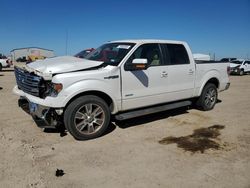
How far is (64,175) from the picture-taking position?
349cm

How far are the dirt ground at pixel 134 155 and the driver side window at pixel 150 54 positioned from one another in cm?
146

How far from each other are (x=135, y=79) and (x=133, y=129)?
1112mm

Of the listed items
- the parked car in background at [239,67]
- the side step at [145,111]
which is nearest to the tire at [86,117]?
the side step at [145,111]

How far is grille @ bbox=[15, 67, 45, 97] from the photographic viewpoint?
4.57m

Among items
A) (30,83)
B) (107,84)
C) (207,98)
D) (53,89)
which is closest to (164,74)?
(107,84)

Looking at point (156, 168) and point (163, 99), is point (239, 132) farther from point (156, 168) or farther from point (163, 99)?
point (156, 168)

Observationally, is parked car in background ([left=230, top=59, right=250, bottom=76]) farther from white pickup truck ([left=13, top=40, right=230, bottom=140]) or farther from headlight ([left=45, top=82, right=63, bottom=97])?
headlight ([left=45, top=82, right=63, bottom=97])

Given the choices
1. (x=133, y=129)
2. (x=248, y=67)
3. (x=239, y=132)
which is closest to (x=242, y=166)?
(x=239, y=132)

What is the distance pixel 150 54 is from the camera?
5.70 metres

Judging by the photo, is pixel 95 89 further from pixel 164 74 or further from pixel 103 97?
pixel 164 74

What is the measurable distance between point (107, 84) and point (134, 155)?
4.91 ft

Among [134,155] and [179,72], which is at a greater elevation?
[179,72]

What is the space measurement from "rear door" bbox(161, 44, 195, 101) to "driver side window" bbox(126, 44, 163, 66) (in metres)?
0.22

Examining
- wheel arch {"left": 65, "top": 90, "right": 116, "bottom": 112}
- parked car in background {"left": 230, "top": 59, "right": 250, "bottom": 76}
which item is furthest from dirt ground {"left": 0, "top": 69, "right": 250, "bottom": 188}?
parked car in background {"left": 230, "top": 59, "right": 250, "bottom": 76}
